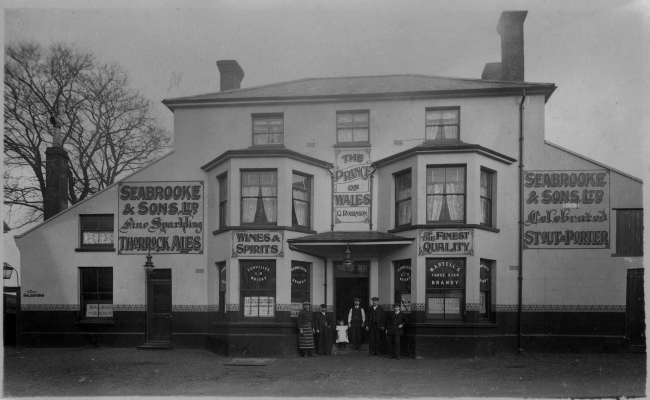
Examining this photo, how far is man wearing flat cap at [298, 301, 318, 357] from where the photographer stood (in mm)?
16391

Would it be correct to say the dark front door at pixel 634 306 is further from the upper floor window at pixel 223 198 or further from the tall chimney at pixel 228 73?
the tall chimney at pixel 228 73

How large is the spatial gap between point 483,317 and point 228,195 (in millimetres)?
8372

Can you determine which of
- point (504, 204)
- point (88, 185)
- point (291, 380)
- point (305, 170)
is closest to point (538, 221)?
point (504, 204)

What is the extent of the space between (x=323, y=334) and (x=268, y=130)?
666 centimetres

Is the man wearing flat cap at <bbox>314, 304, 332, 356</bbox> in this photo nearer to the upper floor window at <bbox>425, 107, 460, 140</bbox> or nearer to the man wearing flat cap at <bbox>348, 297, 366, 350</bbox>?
the man wearing flat cap at <bbox>348, 297, 366, 350</bbox>

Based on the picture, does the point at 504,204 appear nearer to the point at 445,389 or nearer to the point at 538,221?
the point at 538,221

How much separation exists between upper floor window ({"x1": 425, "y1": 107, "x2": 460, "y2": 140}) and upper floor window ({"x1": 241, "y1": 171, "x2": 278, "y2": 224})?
16.5 feet

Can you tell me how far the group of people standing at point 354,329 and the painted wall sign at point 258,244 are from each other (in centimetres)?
182

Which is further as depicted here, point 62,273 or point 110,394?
point 62,273

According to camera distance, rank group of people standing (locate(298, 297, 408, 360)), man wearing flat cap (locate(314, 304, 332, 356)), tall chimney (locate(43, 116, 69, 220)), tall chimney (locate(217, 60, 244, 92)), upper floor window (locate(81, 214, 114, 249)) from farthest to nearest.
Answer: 1. tall chimney (locate(217, 60, 244, 92))
2. tall chimney (locate(43, 116, 69, 220))
3. upper floor window (locate(81, 214, 114, 249))
4. man wearing flat cap (locate(314, 304, 332, 356))
5. group of people standing (locate(298, 297, 408, 360))

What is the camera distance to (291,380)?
12.4 metres

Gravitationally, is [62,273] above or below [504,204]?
below

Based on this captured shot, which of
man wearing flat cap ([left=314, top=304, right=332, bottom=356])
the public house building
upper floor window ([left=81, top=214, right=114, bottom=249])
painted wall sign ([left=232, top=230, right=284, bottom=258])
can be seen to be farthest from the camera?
upper floor window ([left=81, top=214, right=114, bottom=249])

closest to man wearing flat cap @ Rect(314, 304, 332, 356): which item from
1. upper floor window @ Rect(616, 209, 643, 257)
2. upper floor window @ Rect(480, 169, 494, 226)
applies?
upper floor window @ Rect(480, 169, 494, 226)
